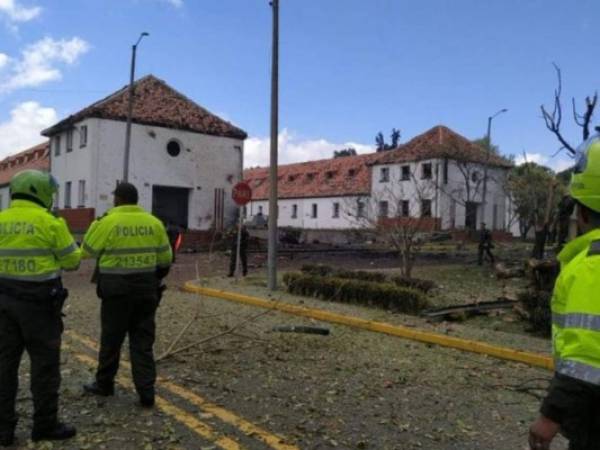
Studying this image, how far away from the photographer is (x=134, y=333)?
5.70m

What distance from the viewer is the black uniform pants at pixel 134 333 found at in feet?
18.3

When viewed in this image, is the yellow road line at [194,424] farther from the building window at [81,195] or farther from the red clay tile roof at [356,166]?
the red clay tile roof at [356,166]

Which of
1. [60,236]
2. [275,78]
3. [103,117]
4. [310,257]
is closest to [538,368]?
[60,236]

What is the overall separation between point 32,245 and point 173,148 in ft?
107

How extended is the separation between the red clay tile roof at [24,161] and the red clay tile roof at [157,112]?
779cm

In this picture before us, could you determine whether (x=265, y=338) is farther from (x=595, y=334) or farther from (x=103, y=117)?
(x=103, y=117)

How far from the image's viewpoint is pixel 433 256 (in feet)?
100

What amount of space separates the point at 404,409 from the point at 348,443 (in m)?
1.12

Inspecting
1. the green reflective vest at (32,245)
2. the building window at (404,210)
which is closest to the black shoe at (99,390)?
the green reflective vest at (32,245)

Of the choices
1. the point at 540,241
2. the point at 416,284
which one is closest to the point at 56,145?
the point at 540,241

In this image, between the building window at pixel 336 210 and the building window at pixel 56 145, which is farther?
the building window at pixel 336 210

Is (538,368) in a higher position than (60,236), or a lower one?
lower

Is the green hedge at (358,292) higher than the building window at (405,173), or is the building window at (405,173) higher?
the building window at (405,173)

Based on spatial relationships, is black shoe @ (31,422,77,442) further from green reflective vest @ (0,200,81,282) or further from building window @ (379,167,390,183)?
building window @ (379,167,390,183)
